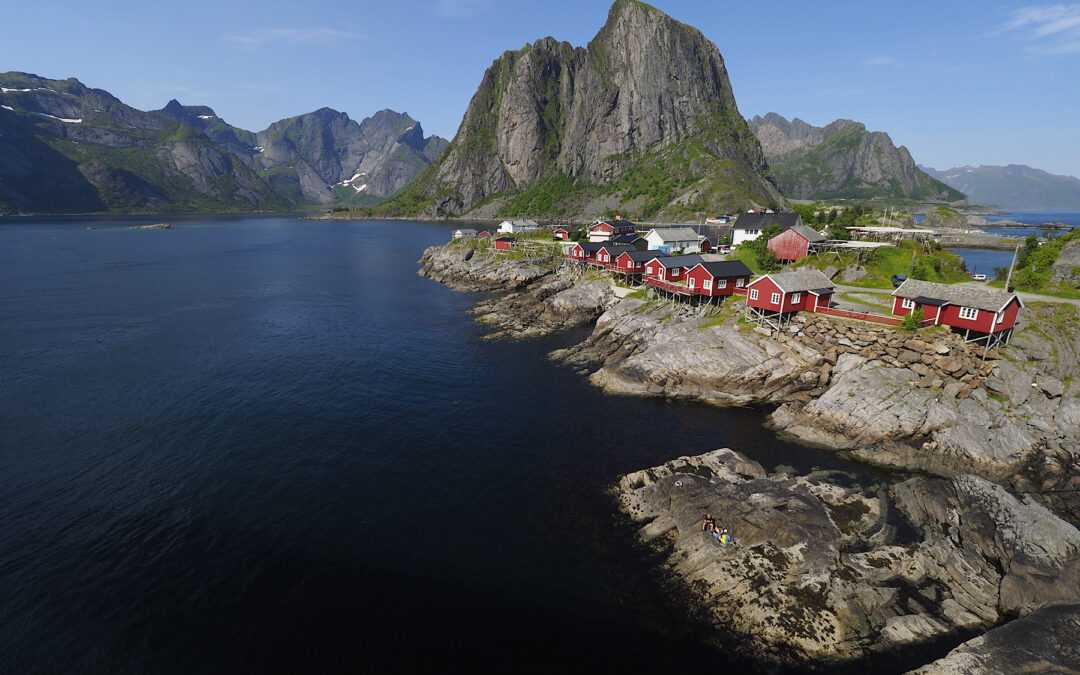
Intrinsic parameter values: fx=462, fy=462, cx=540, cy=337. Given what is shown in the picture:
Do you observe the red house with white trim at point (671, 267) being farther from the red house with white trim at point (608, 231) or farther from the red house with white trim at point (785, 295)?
the red house with white trim at point (608, 231)

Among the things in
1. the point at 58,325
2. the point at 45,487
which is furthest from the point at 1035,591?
the point at 58,325

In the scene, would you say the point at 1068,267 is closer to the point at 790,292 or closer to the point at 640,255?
the point at 790,292

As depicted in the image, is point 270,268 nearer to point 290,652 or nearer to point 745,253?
point 745,253

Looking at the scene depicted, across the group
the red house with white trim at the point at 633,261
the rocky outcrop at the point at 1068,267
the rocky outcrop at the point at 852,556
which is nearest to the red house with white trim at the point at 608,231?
the red house with white trim at the point at 633,261

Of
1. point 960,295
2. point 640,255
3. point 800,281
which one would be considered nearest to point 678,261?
point 640,255

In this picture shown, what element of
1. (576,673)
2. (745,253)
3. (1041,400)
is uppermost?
(745,253)

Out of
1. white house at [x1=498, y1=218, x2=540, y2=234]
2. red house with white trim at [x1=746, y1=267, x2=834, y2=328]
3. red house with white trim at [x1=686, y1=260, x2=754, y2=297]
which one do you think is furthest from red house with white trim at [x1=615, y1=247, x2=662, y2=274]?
white house at [x1=498, y1=218, x2=540, y2=234]
